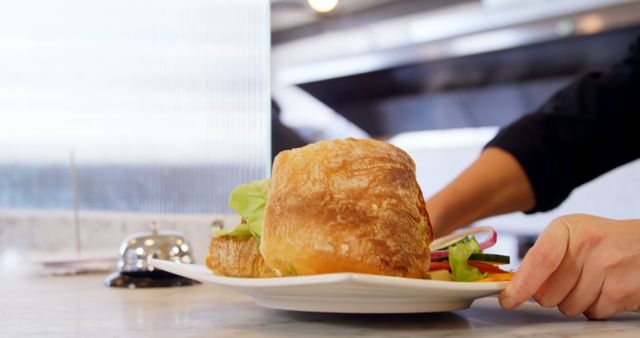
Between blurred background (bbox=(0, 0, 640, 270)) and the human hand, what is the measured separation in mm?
1182

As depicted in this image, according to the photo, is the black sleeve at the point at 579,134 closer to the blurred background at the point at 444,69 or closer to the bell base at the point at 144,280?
the bell base at the point at 144,280

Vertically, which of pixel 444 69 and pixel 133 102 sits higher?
pixel 444 69

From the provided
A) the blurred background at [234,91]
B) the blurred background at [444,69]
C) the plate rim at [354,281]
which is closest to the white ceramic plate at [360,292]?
the plate rim at [354,281]

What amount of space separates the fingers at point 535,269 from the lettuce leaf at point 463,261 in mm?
94

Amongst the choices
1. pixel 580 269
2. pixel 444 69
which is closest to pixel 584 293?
pixel 580 269

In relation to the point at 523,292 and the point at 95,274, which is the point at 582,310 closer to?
the point at 523,292

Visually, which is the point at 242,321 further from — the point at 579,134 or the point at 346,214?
the point at 579,134

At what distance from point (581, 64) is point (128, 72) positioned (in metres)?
1.56

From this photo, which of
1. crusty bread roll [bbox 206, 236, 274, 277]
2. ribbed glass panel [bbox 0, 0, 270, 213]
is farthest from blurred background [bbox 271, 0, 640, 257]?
crusty bread roll [bbox 206, 236, 274, 277]

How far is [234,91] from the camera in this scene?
2.03 m

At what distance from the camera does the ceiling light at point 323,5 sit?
2.86 meters

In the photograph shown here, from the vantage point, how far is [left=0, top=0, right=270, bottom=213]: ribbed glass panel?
6.63ft

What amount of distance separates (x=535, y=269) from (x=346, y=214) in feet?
0.66

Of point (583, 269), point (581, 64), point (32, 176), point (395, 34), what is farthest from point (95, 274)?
point (581, 64)
